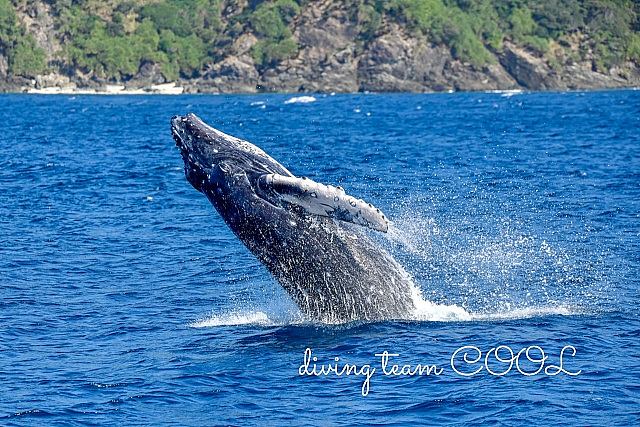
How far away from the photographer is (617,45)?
194500 millimetres

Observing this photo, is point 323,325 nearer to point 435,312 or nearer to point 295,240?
point 295,240

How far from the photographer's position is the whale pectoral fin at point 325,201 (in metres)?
12.0

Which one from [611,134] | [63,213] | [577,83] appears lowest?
[577,83]

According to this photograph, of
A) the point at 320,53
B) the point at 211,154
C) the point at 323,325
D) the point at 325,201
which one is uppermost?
the point at 211,154

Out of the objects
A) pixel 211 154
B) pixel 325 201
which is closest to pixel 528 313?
pixel 325 201

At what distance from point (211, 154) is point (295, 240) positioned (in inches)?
77.0

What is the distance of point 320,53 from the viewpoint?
593ft

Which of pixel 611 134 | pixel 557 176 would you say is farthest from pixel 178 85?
pixel 557 176

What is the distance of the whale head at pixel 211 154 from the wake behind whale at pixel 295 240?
0.6 inches

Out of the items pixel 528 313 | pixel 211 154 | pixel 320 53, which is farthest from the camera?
pixel 320 53

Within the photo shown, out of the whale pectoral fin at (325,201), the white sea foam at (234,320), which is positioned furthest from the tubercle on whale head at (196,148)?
the white sea foam at (234,320)

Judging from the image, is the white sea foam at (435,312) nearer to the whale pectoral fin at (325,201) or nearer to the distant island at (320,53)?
the whale pectoral fin at (325,201)

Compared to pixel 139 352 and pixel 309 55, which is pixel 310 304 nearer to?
pixel 139 352

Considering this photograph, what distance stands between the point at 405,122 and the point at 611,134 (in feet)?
70.4
